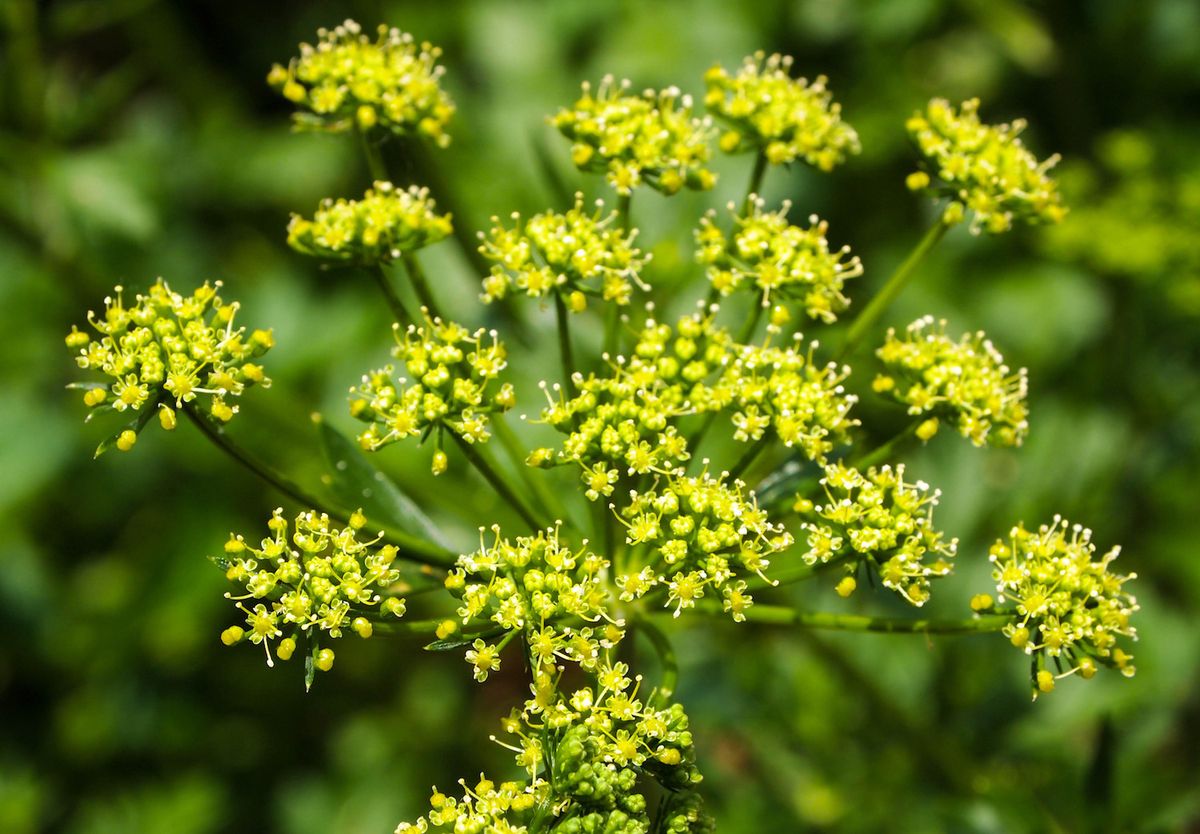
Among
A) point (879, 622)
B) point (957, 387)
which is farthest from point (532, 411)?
point (879, 622)

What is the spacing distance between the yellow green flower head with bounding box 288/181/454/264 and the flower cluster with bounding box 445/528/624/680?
1215 millimetres

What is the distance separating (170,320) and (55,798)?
511cm

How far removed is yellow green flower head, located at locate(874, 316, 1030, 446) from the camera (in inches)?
162

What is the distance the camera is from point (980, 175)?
4445 millimetres

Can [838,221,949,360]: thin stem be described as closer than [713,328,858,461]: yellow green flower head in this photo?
No

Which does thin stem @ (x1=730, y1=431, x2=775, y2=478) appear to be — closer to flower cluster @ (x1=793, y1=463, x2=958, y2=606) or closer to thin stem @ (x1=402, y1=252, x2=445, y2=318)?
flower cluster @ (x1=793, y1=463, x2=958, y2=606)

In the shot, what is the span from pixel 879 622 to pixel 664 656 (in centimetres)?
72

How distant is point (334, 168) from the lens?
8.66 m

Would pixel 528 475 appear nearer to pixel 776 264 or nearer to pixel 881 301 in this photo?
pixel 776 264

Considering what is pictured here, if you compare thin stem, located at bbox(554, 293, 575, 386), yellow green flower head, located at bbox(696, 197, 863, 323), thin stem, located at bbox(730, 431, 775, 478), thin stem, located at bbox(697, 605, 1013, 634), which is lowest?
thin stem, located at bbox(697, 605, 1013, 634)

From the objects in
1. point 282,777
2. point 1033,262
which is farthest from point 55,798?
point 1033,262

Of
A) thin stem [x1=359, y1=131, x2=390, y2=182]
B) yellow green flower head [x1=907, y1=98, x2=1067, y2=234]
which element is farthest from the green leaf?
yellow green flower head [x1=907, y1=98, x2=1067, y2=234]

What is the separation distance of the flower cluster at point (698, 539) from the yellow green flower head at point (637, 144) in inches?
49.1

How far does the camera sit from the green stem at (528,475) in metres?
4.23
